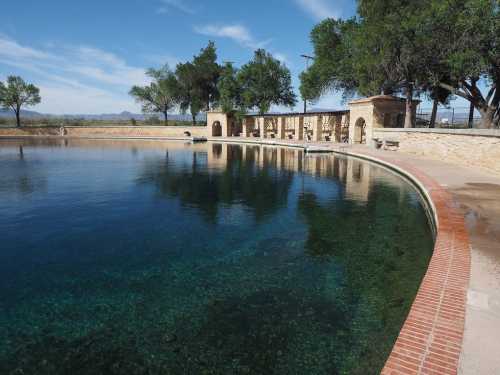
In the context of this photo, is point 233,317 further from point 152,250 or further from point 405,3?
point 405,3

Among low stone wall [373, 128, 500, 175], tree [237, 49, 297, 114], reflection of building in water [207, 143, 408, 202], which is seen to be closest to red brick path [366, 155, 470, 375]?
reflection of building in water [207, 143, 408, 202]

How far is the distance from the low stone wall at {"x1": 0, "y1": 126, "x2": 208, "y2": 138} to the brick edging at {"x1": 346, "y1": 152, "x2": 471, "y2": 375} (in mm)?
53275

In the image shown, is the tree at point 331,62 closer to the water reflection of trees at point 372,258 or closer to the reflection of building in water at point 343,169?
the reflection of building in water at point 343,169

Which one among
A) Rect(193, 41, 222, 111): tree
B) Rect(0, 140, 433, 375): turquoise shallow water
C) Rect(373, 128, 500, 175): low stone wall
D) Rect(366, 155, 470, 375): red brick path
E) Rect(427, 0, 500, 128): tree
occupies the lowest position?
Rect(0, 140, 433, 375): turquoise shallow water

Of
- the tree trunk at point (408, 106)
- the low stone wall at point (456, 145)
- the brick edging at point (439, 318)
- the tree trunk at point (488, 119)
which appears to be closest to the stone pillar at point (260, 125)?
the tree trunk at point (408, 106)

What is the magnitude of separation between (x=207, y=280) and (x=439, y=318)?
3.95 metres

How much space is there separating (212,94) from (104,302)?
60793 millimetres

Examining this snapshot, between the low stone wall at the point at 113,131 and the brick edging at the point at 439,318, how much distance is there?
53275 mm

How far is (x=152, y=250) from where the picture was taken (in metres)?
8.05

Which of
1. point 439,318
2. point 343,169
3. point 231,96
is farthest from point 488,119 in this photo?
point 231,96

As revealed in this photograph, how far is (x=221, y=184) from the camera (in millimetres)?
16250

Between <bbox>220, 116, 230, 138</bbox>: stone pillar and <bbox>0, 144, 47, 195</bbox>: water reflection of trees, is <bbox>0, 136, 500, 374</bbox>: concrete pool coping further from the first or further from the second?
<bbox>220, 116, 230, 138</bbox>: stone pillar

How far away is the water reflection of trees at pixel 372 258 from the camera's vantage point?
15.9ft

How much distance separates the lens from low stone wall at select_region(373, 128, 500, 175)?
15.2 meters
